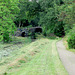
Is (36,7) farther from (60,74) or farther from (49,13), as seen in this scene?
(60,74)

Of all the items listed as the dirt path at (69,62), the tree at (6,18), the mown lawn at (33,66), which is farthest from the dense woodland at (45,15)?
the mown lawn at (33,66)

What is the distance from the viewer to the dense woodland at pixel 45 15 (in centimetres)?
1841

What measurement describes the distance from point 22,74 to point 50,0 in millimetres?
26563

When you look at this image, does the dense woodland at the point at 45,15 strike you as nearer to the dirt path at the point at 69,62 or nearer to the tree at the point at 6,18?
the tree at the point at 6,18

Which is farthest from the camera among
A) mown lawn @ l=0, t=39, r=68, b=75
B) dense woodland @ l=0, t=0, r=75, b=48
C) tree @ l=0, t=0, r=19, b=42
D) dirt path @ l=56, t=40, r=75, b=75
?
tree @ l=0, t=0, r=19, b=42

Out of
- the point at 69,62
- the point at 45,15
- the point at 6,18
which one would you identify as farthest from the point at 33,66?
the point at 45,15

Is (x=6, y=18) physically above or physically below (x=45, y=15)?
below

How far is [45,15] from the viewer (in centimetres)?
3209

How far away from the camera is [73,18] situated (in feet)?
56.8

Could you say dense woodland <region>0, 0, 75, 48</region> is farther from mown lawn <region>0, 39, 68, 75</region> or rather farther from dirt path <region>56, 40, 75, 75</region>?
mown lawn <region>0, 39, 68, 75</region>

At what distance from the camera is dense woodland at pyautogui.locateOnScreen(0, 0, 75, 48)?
1841 cm

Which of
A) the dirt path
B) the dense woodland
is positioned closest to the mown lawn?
the dirt path

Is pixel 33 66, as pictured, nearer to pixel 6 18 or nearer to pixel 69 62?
pixel 69 62

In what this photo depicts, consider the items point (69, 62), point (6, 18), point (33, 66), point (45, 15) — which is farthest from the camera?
point (45, 15)
